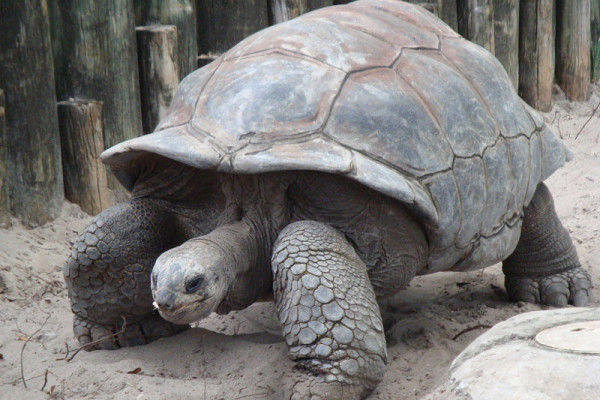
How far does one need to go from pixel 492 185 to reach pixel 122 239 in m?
1.54

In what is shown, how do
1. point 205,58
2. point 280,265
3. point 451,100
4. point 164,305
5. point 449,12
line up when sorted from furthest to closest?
point 449,12 < point 205,58 < point 451,100 < point 280,265 < point 164,305

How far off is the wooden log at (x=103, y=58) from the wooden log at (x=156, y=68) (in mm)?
112

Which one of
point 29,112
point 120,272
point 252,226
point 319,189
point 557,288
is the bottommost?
point 557,288

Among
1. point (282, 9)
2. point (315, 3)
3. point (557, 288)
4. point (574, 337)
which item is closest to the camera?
point (574, 337)

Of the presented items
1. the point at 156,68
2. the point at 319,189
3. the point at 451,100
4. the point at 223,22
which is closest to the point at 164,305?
the point at 319,189

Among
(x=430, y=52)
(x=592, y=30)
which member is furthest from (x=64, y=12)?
(x=592, y=30)

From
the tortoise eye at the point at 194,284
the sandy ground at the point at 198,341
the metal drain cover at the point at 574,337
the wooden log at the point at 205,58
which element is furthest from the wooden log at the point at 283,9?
the metal drain cover at the point at 574,337

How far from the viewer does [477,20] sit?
20.8 ft

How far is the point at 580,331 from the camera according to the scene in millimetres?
2066

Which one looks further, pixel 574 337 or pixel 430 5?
pixel 430 5

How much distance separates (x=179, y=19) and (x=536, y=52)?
347 centimetres

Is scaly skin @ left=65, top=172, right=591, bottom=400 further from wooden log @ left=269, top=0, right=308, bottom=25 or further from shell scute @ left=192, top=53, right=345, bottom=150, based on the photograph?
wooden log @ left=269, top=0, right=308, bottom=25

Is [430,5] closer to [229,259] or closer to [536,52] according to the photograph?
[536,52]

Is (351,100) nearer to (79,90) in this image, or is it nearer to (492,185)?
(492,185)
